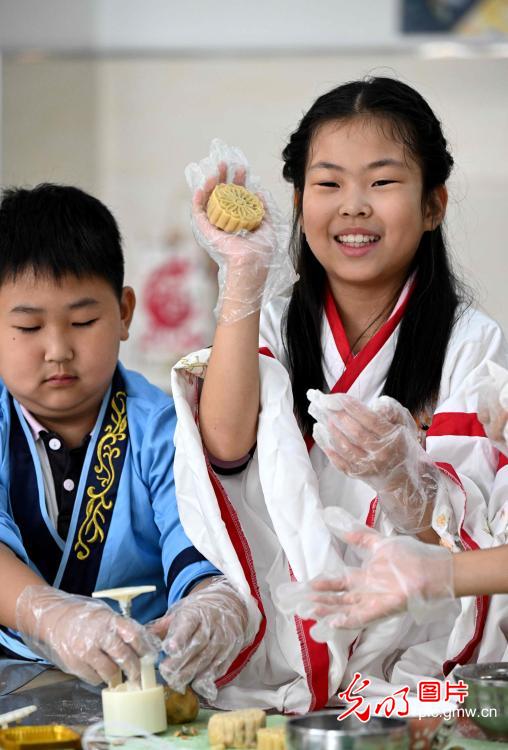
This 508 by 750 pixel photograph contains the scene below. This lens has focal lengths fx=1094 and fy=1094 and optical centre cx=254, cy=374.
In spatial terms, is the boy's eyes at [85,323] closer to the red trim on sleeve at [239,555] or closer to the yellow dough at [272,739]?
the red trim on sleeve at [239,555]

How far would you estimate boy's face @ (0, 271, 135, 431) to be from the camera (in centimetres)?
166

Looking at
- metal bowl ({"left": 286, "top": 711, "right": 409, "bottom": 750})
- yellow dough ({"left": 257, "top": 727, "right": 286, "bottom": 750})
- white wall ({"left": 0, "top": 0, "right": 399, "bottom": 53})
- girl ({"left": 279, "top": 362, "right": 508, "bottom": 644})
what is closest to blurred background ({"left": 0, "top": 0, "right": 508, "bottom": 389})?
white wall ({"left": 0, "top": 0, "right": 399, "bottom": 53})

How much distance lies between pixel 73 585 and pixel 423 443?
1.92 feet

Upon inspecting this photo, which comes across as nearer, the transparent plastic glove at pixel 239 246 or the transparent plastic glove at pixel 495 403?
the transparent plastic glove at pixel 495 403

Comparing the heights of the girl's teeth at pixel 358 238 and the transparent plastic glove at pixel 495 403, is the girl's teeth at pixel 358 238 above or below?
above

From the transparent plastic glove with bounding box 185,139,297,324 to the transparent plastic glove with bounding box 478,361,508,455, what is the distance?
0.38 metres

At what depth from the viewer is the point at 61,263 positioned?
169cm

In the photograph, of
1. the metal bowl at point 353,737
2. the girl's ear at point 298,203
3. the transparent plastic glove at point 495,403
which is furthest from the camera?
the girl's ear at point 298,203

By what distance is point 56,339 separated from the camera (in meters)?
1.64

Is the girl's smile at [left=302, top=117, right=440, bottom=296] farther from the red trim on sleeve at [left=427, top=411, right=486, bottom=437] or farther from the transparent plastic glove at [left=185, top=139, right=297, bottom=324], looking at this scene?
the red trim on sleeve at [left=427, top=411, right=486, bottom=437]

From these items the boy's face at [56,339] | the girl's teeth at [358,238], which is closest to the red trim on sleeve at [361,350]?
the girl's teeth at [358,238]

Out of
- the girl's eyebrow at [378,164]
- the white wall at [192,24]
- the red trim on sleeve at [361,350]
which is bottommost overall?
the red trim on sleeve at [361,350]

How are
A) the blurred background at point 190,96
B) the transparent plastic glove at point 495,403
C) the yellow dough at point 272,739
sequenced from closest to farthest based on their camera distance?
the yellow dough at point 272,739 < the transparent plastic glove at point 495,403 < the blurred background at point 190,96

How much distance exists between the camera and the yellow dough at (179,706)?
4.34ft
